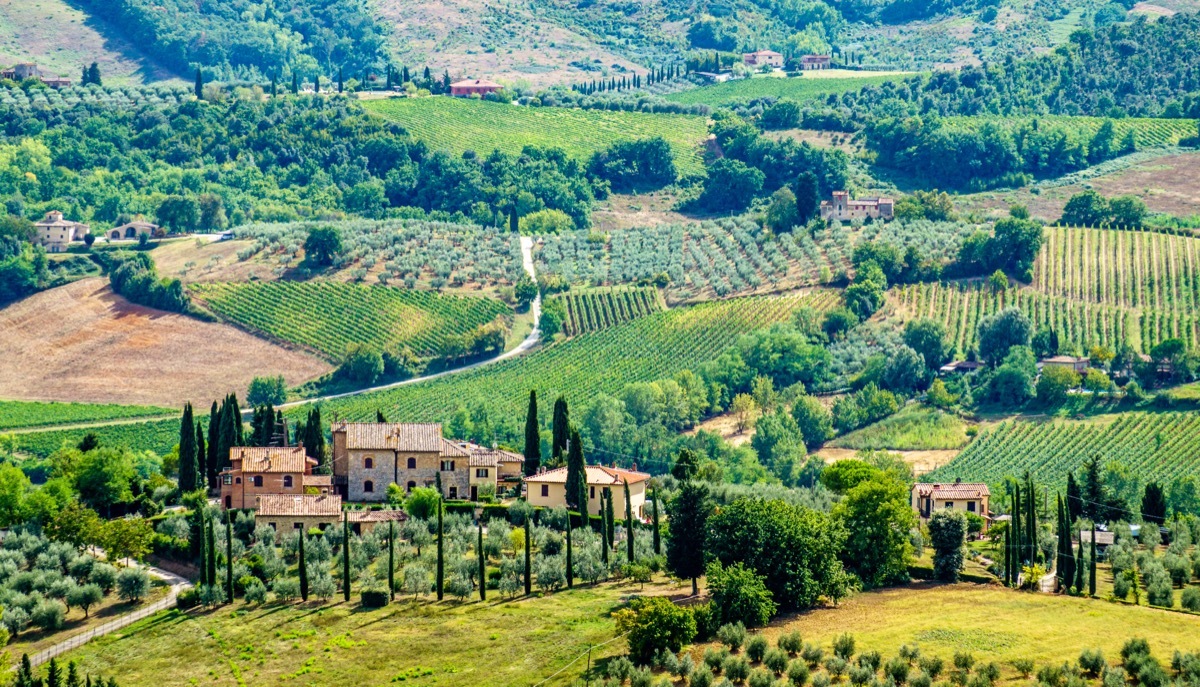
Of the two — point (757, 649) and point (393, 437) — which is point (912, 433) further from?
point (757, 649)

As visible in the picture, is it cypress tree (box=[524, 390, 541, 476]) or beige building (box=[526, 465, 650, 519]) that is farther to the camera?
cypress tree (box=[524, 390, 541, 476])

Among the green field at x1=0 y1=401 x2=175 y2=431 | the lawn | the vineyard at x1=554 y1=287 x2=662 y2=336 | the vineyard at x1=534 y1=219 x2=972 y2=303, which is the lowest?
the green field at x1=0 y1=401 x2=175 y2=431

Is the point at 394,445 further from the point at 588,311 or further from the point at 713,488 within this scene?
the point at 588,311

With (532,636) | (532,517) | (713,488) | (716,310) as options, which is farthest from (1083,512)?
(716,310)

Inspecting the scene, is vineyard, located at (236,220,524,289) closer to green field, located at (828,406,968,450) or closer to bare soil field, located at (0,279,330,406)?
bare soil field, located at (0,279,330,406)

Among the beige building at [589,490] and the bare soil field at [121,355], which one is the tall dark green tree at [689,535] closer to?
the beige building at [589,490]

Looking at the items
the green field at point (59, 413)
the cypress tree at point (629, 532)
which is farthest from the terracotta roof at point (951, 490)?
the green field at point (59, 413)

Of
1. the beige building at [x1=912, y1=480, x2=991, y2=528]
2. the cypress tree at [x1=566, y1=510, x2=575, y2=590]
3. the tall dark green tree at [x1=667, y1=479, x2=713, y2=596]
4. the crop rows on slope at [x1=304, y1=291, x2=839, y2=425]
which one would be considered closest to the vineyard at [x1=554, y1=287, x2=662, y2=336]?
the crop rows on slope at [x1=304, y1=291, x2=839, y2=425]
